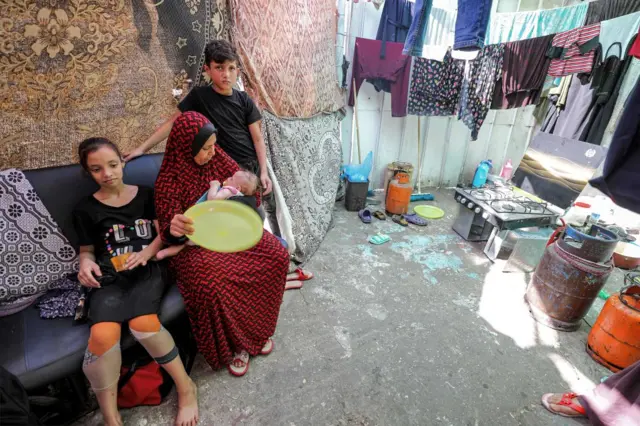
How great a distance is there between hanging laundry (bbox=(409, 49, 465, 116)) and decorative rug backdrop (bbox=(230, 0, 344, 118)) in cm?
121

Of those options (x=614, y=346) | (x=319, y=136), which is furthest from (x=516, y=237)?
(x=319, y=136)

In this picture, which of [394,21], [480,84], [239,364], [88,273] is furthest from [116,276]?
[480,84]

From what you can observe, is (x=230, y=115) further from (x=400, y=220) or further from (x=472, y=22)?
(x=400, y=220)

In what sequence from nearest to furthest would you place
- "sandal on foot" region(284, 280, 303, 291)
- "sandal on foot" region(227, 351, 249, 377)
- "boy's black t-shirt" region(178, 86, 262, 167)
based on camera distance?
"sandal on foot" region(227, 351, 249, 377) → "boy's black t-shirt" region(178, 86, 262, 167) → "sandal on foot" region(284, 280, 303, 291)

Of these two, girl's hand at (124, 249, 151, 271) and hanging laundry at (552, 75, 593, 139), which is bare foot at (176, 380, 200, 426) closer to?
girl's hand at (124, 249, 151, 271)

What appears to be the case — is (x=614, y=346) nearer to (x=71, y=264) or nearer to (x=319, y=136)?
(x=319, y=136)

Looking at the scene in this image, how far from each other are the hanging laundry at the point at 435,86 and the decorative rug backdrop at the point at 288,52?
1213mm

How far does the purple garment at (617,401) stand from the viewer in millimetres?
1470

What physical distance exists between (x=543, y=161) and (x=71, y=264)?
15.5 feet

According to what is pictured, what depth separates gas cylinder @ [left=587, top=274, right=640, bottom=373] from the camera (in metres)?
1.92

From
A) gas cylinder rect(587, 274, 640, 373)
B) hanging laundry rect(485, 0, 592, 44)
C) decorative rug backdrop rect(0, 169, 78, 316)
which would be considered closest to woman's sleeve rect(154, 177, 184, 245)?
decorative rug backdrop rect(0, 169, 78, 316)

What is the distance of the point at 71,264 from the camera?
1.82m

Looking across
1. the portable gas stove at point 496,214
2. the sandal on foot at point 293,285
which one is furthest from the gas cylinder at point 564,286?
the sandal on foot at point 293,285

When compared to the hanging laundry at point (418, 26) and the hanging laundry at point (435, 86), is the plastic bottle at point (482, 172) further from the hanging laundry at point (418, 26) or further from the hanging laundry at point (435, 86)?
the hanging laundry at point (418, 26)
